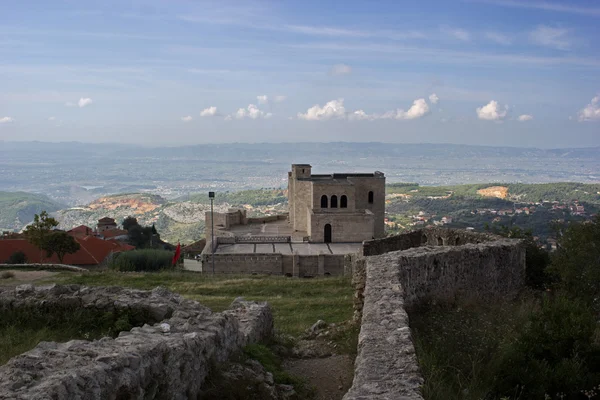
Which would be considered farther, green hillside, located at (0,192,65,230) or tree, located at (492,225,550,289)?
Result: green hillside, located at (0,192,65,230)

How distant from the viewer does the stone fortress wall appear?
4316 millimetres

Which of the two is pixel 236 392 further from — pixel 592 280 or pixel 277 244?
pixel 277 244

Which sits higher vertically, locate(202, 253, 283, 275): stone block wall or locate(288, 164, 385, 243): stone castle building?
locate(288, 164, 385, 243): stone castle building

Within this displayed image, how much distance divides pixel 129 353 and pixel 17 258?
95.9 ft

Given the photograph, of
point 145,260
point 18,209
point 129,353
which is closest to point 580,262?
point 129,353

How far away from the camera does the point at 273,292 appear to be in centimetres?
1516

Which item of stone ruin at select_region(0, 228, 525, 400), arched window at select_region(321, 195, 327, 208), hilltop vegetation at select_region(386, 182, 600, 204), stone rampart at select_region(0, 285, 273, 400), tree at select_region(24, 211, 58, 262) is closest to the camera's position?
stone rampart at select_region(0, 285, 273, 400)

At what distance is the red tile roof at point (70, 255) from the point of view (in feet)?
103

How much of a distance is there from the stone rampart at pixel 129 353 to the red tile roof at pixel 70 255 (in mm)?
25496

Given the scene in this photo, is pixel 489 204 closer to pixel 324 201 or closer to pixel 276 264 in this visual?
pixel 324 201

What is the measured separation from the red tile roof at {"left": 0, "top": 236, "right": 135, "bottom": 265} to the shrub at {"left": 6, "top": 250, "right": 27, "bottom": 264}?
1.39ft

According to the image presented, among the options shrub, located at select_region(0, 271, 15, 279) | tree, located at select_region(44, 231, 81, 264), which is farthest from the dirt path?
tree, located at select_region(44, 231, 81, 264)

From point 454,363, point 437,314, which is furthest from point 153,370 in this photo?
point 437,314

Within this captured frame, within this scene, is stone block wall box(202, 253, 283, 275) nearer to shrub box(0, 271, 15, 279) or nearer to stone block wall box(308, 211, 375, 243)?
stone block wall box(308, 211, 375, 243)
